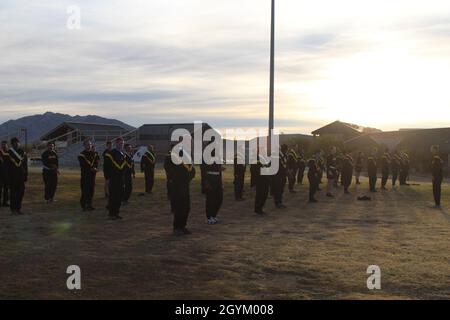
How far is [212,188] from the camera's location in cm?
→ 1310

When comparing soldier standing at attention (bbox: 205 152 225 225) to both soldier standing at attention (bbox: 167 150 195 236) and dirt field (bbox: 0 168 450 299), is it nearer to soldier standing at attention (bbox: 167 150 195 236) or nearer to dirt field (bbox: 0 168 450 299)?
dirt field (bbox: 0 168 450 299)

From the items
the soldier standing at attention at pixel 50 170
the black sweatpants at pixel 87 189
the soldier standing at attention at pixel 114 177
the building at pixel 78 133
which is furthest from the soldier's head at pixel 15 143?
the building at pixel 78 133

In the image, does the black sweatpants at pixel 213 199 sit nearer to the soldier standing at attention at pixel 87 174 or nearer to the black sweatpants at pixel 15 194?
the soldier standing at attention at pixel 87 174

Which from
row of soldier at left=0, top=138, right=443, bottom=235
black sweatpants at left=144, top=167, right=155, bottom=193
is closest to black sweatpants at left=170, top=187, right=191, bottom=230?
row of soldier at left=0, top=138, right=443, bottom=235

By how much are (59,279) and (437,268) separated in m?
5.42

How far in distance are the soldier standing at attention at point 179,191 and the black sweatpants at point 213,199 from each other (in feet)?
4.95

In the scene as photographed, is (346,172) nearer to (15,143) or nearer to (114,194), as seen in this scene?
(114,194)

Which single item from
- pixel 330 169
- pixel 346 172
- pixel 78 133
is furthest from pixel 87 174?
pixel 78 133

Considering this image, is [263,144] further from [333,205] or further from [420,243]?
[420,243]

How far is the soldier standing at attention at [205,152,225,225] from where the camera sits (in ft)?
43.0

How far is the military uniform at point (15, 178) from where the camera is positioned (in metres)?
14.8

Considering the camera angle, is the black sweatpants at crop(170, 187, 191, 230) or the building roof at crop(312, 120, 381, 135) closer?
the black sweatpants at crop(170, 187, 191, 230)

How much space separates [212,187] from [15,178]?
544 centimetres
